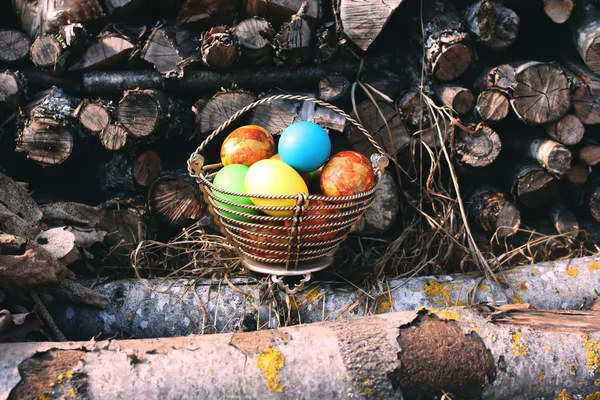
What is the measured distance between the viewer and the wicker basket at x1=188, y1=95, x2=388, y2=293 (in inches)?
80.6

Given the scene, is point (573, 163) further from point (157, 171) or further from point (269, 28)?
point (157, 171)

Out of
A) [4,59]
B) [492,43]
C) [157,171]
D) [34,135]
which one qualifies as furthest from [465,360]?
[4,59]

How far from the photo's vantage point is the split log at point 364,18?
2.50 meters

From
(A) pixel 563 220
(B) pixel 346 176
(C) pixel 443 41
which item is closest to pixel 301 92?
(C) pixel 443 41

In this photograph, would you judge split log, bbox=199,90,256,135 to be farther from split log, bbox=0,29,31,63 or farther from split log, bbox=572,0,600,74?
split log, bbox=572,0,600,74

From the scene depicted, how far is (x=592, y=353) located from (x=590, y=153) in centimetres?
125

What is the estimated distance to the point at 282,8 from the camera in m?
2.62

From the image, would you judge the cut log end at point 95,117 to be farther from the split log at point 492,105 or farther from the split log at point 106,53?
the split log at point 492,105

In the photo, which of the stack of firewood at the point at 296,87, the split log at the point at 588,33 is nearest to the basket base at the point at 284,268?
the stack of firewood at the point at 296,87

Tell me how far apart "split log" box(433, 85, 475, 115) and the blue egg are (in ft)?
2.64

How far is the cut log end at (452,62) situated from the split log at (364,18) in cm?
32

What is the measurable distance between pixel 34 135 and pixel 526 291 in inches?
90.5

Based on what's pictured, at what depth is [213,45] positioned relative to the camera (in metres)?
2.54

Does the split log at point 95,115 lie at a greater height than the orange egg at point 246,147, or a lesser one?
lesser
